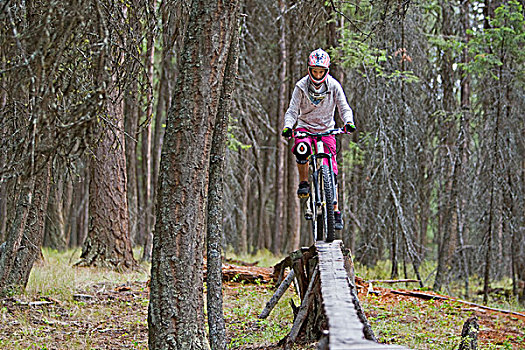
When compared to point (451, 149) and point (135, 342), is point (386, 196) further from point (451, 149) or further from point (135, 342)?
point (135, 342)

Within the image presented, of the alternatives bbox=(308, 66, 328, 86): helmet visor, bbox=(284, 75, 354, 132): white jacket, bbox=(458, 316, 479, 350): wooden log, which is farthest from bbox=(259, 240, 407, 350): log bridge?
bbox=(308, 66, 328, 86): helmet visor

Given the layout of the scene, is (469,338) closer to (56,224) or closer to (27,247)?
(27,247)

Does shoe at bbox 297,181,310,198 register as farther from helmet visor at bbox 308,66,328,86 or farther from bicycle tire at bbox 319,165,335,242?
helmet visor at bbox 308,66,328,86

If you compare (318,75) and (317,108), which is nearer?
(318,75)

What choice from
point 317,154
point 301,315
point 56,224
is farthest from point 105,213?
point 301,315

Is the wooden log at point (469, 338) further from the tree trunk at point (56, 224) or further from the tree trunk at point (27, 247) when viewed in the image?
the tree trunk at point (56, 224)

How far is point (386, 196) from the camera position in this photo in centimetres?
1242

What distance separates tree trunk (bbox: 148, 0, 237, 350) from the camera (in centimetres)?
439

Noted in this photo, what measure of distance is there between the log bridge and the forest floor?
0.27 meters

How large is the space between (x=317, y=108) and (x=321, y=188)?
988 millimetres

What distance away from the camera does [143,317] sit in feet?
24.9

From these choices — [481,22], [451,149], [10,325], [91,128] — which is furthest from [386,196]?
[91,128]

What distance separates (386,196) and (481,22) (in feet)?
14.0

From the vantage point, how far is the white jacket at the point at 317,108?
22.9ft
